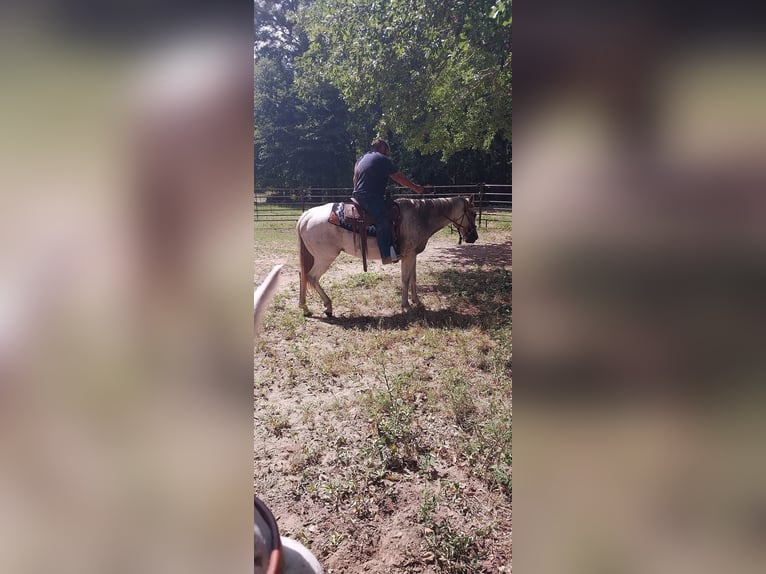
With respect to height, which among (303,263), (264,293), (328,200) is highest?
(328,200)

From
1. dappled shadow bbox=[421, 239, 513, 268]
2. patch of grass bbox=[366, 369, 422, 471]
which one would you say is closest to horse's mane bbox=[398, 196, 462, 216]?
patch of grass bbox=[366, 369, 422, 471]

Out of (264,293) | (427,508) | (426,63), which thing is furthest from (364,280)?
(264,293)

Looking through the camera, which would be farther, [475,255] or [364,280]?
[475,255]

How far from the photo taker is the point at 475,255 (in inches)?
423

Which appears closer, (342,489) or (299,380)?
(342,489)

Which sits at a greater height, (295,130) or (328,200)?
(295,130)

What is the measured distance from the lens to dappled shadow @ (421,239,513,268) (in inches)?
393

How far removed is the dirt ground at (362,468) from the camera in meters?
2.10

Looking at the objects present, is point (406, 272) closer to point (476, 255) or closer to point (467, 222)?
point (467, 222)
